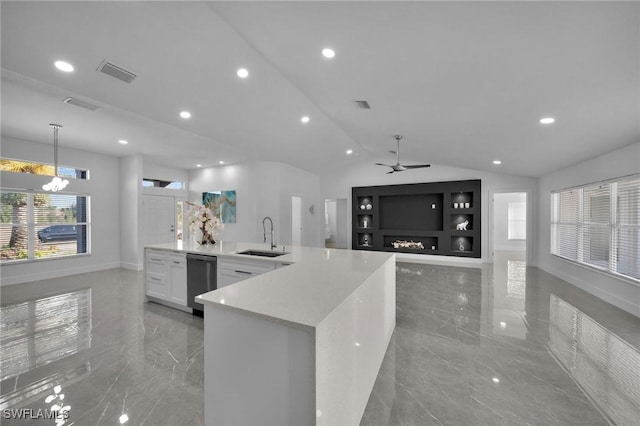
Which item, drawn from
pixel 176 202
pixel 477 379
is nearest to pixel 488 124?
pixel 477 379

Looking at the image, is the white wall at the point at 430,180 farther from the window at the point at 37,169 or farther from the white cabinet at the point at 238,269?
the window at the point at 37,169

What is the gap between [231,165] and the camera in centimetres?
780

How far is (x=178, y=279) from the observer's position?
3.63m

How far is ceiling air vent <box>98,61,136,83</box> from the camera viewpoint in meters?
2.71

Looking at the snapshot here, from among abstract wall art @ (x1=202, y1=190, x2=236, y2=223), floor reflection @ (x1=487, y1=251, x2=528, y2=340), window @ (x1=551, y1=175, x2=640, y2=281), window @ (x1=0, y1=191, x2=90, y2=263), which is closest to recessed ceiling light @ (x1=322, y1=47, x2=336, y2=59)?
floor reflection @ (x1=487, y1=251, x2=528, y2=340)

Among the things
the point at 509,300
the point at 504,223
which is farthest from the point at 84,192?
the point at 504,223

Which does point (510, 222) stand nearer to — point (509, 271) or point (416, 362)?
point (509, 271)

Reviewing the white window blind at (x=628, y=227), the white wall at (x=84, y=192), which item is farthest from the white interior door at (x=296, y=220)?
the white window blind at (x=628, y=227)

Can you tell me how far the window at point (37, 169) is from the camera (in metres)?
5.11

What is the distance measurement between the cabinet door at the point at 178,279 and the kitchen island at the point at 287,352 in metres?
2.26

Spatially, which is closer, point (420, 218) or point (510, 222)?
point (420, 218)

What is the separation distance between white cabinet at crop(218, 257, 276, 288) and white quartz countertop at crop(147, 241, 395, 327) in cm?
30

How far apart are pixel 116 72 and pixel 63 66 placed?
45 cm

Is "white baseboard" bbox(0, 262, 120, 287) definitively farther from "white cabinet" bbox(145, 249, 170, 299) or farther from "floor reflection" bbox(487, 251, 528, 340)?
"floor reflection" bbox(487, 251, 528, 340)
